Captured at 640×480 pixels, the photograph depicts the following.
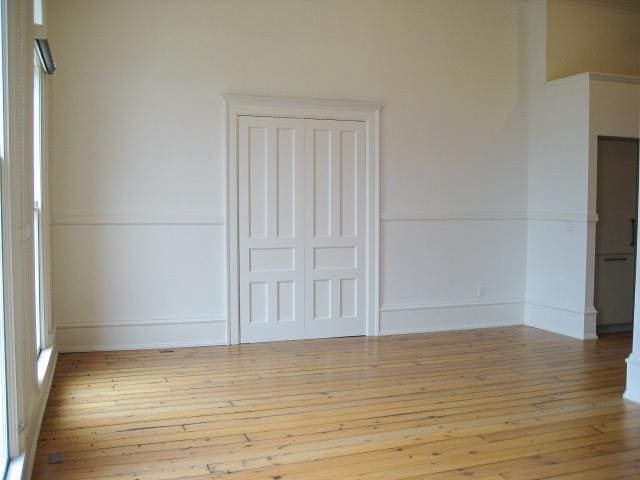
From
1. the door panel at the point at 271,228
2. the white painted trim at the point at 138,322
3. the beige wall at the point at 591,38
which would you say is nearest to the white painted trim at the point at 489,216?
the door panel at the point at 271,228

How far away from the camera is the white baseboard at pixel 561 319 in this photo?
6.67 metres

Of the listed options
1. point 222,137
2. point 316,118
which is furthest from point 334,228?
point 222,137

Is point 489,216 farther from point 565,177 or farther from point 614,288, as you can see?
point 614,288

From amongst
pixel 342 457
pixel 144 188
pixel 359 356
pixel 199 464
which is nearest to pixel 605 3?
pixel 359 356

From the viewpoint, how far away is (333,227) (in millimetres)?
6695

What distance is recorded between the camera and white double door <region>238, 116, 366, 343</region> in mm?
6410

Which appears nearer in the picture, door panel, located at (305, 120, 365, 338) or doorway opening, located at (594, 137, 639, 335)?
door panel, located at (305, 120, 365, 338)

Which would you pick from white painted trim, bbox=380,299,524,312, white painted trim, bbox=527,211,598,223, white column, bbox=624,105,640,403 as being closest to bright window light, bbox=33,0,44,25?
white painted trim, bbox=380,299,524,312

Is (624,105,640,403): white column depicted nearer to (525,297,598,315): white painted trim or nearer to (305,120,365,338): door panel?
(525,297,598,315): white painted trim

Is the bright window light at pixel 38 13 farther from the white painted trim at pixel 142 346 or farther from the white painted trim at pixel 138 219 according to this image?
the white painted trim at pixel 142 346

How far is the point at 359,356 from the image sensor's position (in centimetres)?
594

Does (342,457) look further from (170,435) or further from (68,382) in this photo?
(68,382)

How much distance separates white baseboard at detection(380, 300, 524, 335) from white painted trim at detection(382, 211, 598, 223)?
969mm

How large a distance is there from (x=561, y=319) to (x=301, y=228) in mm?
3037
